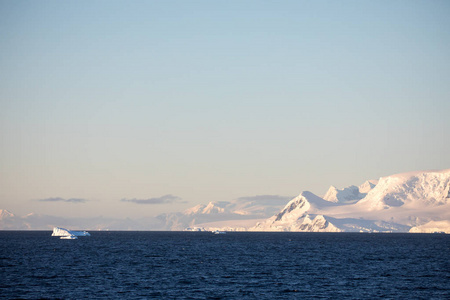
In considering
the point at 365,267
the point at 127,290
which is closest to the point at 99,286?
the point at 127,290

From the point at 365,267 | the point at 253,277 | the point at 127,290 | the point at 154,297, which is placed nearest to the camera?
the point at 154,297

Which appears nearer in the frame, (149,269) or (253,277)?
(253,277)

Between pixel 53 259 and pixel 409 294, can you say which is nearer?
pixel 409 294

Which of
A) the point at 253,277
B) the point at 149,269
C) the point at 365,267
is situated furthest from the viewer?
the point at 365,267

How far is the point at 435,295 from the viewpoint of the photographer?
79.9 meters

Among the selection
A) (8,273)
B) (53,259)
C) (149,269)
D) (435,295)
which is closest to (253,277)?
(149,269)

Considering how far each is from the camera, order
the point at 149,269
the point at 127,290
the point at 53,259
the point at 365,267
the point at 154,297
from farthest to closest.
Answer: the point at 53,259
the point at 365,267
the point at 149,269
the point at 127,290
the point at 154,297

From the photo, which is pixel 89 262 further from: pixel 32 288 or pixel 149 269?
pixel 32 288

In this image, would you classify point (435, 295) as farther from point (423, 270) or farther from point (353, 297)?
point (423, 270)

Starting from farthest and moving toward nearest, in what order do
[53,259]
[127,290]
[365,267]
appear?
[53,259] → [365,267] → [127,290]

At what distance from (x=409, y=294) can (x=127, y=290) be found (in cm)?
4064

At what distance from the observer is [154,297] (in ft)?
252

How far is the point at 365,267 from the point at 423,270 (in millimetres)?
11700

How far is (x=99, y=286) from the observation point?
280ft
